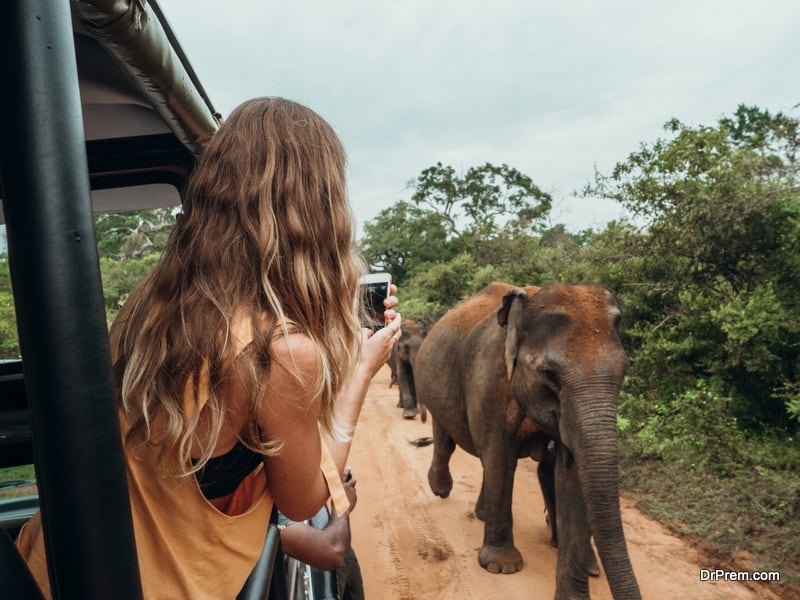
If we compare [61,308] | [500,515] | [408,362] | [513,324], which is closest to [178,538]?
[61,308]

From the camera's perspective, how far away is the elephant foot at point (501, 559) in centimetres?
498

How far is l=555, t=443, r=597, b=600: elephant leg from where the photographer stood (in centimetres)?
424

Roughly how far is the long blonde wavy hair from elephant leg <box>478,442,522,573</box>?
3.74 metres

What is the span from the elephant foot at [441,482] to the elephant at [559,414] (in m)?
1.31

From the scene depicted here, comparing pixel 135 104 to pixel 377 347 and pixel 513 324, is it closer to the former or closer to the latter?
pixel 377 347

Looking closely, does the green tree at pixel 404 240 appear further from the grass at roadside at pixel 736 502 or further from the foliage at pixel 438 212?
the grass at roadside at pixel 736 502

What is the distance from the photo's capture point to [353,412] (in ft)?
6.55

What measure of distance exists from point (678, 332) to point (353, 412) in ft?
23.1

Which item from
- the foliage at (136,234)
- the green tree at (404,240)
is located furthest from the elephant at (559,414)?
the green tree at (404,240)

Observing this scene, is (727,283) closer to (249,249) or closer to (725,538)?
(725,538)

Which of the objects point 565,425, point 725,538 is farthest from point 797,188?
point 565,425

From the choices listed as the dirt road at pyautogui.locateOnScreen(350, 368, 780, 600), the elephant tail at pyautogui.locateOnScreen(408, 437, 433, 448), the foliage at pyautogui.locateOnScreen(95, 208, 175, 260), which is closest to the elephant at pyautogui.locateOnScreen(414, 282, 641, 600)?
the dirt road at pyautogui.locateOnScreen(350, 368, 780, 600)

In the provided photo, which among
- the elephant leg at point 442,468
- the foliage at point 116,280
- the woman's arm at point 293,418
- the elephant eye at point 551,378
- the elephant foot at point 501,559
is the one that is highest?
the foliage at point 116,280

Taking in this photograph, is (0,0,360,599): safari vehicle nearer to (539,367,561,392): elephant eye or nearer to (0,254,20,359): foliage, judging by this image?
(0,254,20,359): foliage
